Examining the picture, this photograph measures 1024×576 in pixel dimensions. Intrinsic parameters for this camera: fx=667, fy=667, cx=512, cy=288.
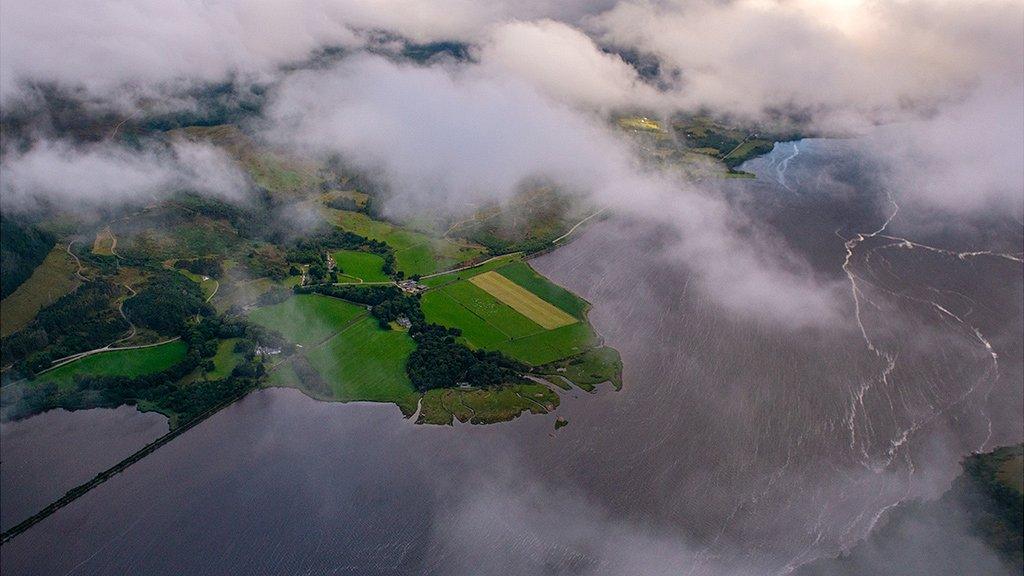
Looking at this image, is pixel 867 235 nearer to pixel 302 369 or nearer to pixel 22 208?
pixel 302 369

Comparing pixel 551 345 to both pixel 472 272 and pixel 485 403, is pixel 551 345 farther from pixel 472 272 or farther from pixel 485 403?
pixel 472 272

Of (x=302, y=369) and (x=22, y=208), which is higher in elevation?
(x=22, y=208)

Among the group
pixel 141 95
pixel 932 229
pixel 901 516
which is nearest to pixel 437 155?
pixel 141 95

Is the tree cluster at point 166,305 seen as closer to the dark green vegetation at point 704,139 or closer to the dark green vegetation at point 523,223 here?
the dark green vegetation at point 523,223

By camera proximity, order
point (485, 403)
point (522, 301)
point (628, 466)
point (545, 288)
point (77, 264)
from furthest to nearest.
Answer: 1. point (545, 288)
2. point (522, 301)
3. point (77, 264)
4. point (485, 403)
5. point (628, 466)

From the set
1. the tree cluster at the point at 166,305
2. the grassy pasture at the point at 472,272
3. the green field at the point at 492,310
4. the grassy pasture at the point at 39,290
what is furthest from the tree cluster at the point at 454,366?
the grassy pasture at the point at 39,290

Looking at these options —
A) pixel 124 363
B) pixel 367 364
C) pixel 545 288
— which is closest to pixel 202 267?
pixel 124 363

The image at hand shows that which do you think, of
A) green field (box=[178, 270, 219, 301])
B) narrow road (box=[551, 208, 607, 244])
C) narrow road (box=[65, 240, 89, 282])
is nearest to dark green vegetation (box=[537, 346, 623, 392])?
narrow road (box=[551, 208, 607, 244])
